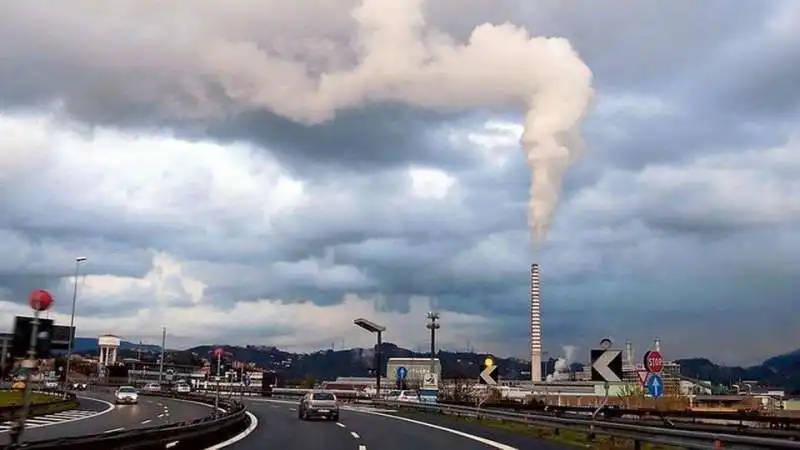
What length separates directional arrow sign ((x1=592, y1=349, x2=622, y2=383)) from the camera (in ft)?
79.2

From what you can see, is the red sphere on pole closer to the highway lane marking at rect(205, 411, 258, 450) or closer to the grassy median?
the highway lane marking at rect(205, 411, 258, 450)

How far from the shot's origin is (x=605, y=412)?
39.0m

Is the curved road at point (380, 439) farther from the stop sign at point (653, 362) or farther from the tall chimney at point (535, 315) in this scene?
the tall chimney at point (535, 315)

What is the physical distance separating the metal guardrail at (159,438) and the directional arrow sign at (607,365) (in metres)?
11.4

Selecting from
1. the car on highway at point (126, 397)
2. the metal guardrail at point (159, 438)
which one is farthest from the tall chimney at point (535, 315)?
the metal guardrail at point (159, 438)

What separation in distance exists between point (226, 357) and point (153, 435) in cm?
2048

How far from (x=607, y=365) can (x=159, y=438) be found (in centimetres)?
1255

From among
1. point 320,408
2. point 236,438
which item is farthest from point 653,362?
point 320,408

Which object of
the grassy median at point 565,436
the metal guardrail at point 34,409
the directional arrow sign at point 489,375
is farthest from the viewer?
the directional arrow sign at point 489,375

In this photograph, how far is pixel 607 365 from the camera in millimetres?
24328

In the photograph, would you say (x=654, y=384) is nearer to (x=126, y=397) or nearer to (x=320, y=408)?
(x=320, y=408)

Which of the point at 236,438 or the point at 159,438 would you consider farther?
the point at 236,438

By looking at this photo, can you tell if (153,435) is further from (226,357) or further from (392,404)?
(392,404)

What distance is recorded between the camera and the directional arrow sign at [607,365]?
2414cm
